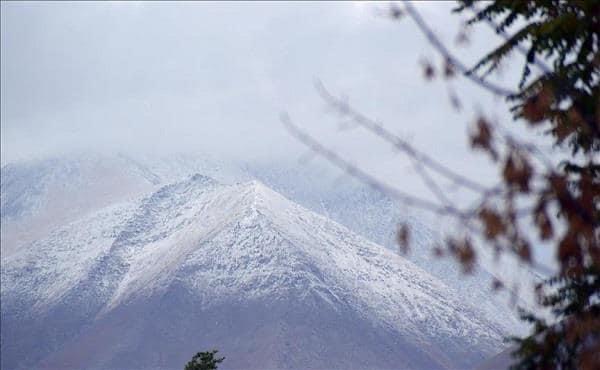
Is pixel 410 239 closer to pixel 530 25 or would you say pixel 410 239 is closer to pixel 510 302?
pixel 510 302

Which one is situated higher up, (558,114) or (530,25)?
(530,25)

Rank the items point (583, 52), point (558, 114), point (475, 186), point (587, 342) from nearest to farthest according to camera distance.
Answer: point (475, 186) → point (587, 342) → point (558, 114) → point (583, 52)

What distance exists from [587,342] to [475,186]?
2.32 m

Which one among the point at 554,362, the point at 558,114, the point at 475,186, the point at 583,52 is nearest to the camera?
the point at 475,186

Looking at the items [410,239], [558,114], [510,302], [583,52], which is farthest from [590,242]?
[583,52]

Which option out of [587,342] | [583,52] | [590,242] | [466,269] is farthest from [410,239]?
[583,52]

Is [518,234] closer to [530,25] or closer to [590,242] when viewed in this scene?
[590,242]

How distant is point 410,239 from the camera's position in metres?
8.39

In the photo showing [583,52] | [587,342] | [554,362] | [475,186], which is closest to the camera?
[475,186]

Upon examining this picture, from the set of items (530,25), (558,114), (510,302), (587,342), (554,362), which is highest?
(530,25)

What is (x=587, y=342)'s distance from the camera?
920cm

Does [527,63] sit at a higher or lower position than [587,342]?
higher

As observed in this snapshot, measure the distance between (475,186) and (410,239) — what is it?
0.78 meters

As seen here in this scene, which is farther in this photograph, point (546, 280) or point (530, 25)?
point (530, 25)
